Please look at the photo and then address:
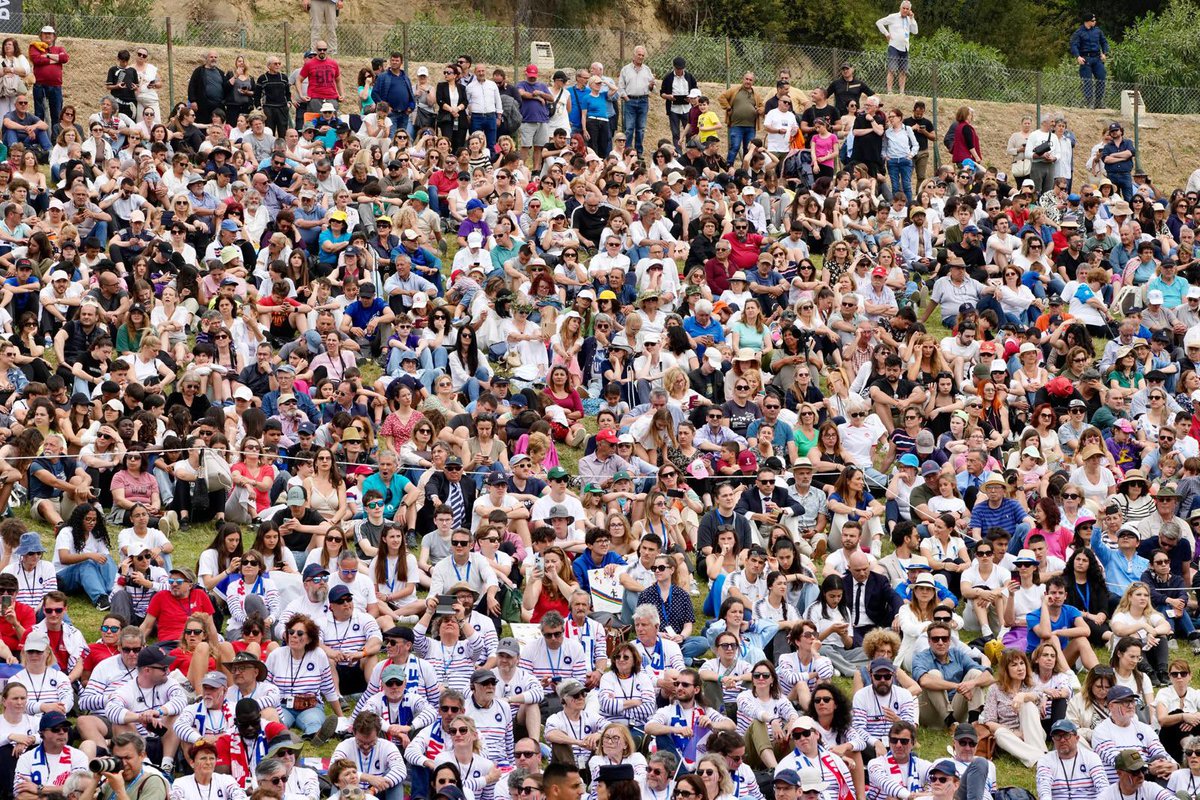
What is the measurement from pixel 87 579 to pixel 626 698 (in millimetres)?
4542

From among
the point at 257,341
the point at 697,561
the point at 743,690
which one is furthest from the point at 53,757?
the point at 257,341

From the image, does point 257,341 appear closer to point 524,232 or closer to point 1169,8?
point 524,232

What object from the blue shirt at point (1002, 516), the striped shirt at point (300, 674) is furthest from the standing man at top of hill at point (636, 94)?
the striped shirt at point (300, 674)

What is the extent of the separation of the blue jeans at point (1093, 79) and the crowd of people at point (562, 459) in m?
7.72

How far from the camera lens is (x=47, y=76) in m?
27.1

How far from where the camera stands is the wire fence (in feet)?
108

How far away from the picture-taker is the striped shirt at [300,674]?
48.6 feet

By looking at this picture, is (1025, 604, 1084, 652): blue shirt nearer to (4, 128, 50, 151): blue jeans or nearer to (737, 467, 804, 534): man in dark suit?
(737, 467, 804, 534): man in dark suit

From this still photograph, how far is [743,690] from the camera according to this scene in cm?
1515

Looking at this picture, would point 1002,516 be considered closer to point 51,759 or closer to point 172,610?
point 172,610

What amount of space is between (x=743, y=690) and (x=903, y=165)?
1467 centimetres

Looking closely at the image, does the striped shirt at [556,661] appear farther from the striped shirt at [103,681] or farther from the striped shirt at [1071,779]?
the striped shirt at [1071,779]

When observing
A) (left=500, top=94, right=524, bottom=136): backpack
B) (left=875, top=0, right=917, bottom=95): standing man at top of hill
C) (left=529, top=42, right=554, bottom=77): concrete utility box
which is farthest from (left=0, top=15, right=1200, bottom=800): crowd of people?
(left=875, top=0, right=917, bottom=95): standing man at top of hill

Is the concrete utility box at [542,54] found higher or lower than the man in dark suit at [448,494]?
higher
